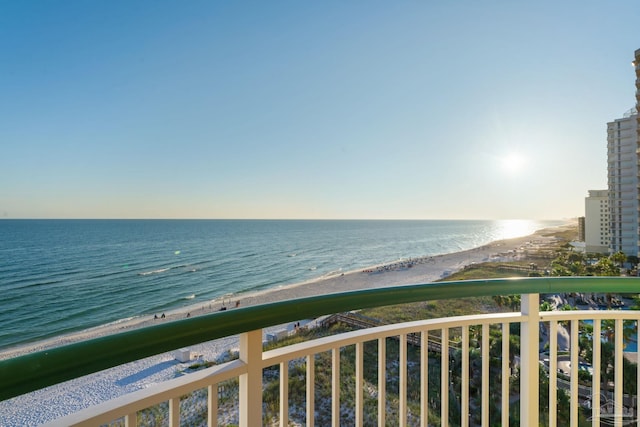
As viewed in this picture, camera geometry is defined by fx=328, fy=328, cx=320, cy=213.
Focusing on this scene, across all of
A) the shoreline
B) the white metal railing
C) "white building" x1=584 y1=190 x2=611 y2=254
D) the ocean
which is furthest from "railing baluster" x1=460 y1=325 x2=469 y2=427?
"white building" x1=584 y1=190 x2=611 y2=254

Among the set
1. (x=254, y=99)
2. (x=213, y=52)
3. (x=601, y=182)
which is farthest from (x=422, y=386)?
(x=601, y=182)

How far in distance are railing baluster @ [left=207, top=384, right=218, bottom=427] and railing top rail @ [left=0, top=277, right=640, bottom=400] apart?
15 cm

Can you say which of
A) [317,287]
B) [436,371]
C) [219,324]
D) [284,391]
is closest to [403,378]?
[284,391]

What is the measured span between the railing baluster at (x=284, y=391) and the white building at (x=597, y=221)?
39059mm

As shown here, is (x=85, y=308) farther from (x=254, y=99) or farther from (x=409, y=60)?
(x=409, y=60)

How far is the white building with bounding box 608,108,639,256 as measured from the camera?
1046 inches

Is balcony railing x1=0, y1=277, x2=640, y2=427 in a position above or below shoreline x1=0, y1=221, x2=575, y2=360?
above

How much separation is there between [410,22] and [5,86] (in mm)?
29217

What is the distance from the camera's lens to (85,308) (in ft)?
58.3

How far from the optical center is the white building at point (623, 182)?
87.1 feet

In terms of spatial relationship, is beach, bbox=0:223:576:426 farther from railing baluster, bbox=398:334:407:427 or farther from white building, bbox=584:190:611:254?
white building, bbox=584:190:611:254

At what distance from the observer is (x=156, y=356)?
3.32 feet

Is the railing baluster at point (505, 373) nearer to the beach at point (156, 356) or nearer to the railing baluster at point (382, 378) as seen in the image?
the railing baluster at point (382, 378)

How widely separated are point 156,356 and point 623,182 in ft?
123
